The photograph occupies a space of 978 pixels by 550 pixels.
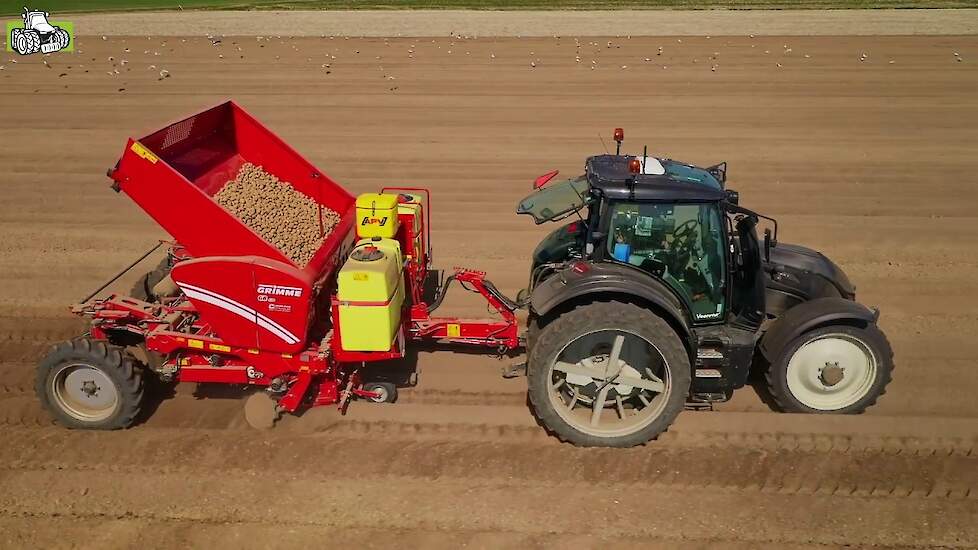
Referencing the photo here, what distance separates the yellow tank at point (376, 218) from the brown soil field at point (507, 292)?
4.10 ft

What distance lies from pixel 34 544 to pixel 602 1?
2856cm

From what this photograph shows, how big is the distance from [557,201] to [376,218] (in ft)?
4.87

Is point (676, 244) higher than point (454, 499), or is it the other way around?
point (676, 244)

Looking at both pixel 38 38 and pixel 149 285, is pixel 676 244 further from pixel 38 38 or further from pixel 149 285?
pixel 38 38

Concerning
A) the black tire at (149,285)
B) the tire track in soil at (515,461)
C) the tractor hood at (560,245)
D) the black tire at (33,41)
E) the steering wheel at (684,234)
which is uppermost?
the black tire at (33,41)

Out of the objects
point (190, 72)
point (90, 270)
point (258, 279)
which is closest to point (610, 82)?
point (190, 72)

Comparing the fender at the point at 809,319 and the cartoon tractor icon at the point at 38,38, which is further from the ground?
the cartoon tractor icon at the point at 38,38

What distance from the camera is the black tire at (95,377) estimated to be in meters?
5.44

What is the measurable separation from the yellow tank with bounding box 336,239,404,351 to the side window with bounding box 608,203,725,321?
5.22 ft

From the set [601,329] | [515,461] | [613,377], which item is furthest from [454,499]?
[601,329]

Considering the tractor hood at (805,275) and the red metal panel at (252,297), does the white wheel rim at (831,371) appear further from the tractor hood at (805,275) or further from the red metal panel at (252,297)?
the red metal panel at (252,297)

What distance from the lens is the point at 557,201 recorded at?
5.47 m

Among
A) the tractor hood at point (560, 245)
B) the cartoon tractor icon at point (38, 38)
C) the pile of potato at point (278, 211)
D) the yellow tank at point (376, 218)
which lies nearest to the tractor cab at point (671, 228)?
the tractor hood at point (560, 245)

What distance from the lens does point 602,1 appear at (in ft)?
96.3
